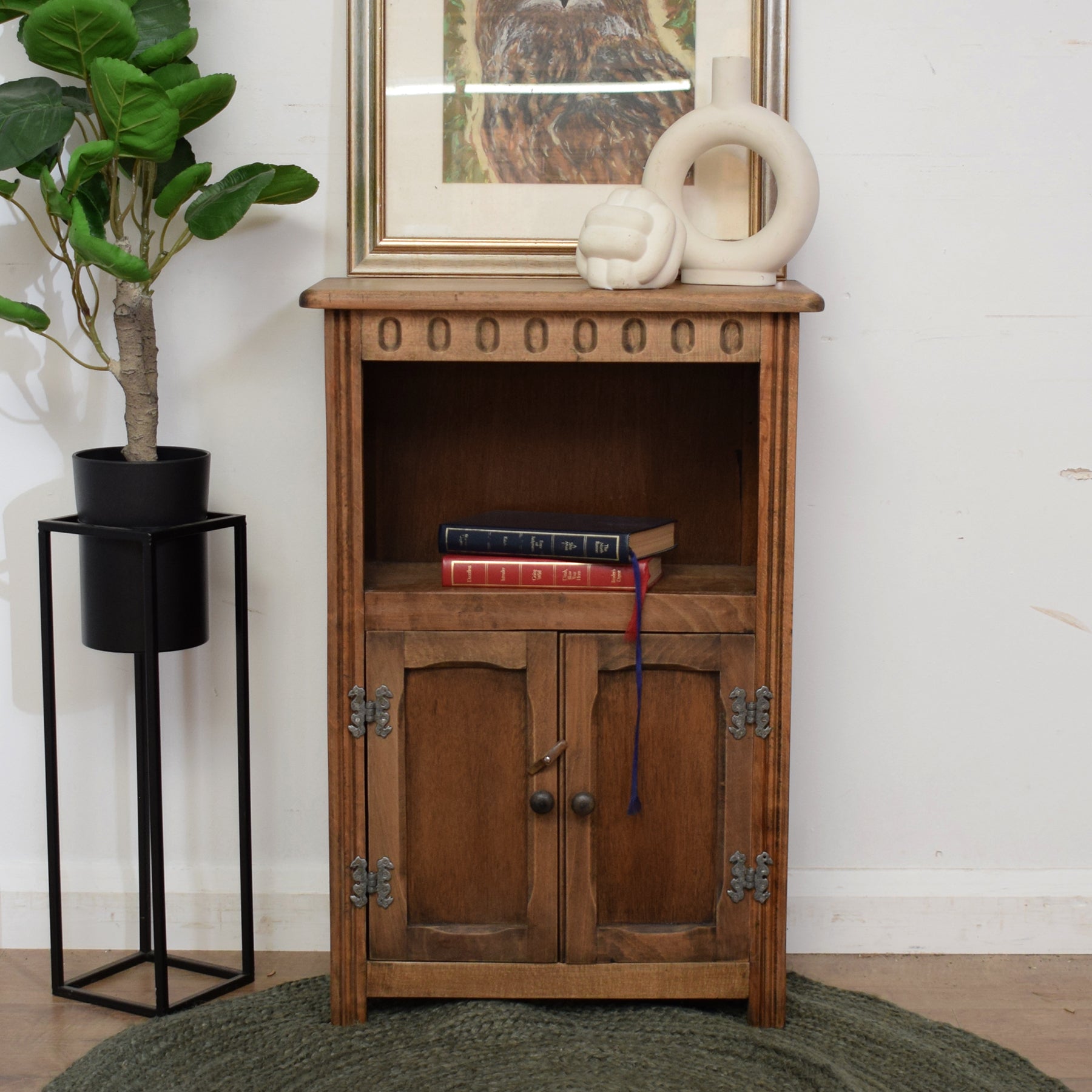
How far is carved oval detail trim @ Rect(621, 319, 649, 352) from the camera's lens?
175 cm

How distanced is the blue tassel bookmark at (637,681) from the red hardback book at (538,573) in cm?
1

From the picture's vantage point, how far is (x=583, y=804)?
74.0 inches

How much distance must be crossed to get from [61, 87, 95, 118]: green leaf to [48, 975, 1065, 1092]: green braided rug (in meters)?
1.46

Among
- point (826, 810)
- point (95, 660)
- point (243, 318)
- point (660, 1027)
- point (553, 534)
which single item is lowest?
point (660, 1027)

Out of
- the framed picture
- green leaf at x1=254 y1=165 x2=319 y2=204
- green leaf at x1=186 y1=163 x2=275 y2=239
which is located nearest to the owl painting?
the framed picture

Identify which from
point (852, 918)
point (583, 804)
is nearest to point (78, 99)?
point (583, 804)

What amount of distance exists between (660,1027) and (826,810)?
0.55m

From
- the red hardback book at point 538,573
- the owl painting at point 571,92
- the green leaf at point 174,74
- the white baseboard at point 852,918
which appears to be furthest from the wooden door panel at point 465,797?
the green leaf at point 174,74

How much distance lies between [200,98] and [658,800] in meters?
1.29

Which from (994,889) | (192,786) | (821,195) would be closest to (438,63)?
(821,195)

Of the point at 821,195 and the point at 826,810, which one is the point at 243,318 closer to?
the point at 821,195

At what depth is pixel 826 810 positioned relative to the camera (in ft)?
7.39

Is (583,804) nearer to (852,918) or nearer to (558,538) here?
(558,538)

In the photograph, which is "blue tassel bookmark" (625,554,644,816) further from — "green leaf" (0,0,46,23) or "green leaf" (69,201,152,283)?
"green leaf" (0,0,46,23)
